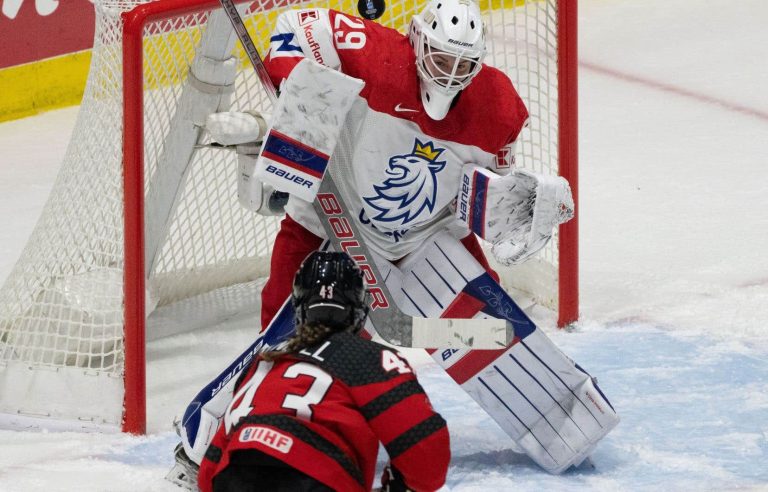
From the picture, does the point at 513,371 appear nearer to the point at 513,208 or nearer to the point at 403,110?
the point at 513,208

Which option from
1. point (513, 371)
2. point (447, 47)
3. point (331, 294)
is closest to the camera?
point (331, 294)

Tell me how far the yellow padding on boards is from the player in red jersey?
3.46 m

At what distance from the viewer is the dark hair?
7.06 feet

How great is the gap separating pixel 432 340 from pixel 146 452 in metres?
0.77

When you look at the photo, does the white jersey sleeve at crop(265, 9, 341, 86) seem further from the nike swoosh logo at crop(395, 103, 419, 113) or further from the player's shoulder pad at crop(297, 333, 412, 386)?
the player's shoulder pad at crop(297, 333, 412, 386)

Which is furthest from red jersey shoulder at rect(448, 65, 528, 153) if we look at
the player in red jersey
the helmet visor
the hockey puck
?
the player in red jersey

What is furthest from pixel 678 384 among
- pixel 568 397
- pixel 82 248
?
pixel 82 248

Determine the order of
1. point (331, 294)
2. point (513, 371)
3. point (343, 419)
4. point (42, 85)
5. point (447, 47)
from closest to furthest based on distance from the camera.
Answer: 1. point (343, 419)
2. point (331, 294)
3. point (447, 47)
4. point (513, 371)
5. point (42, 85)

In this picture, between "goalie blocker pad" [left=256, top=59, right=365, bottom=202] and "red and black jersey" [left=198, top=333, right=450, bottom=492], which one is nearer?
"red and black jersey" [left=198, top=333, right=450, bottom=492]

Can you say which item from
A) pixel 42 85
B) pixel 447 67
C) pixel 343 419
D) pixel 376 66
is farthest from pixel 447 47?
pixel 42 85

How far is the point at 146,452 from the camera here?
3.15 m

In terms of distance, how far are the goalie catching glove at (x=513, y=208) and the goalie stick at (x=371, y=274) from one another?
0.17m

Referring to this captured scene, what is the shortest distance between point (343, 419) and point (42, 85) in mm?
3652

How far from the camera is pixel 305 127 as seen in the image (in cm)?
281
